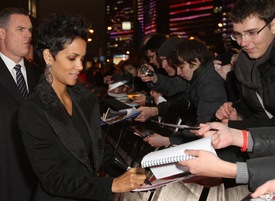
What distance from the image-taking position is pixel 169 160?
7.39 feet

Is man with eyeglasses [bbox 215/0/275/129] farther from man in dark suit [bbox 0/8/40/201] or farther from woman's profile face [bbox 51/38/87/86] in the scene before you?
man in dark suit [bbox 0/8/40/201]

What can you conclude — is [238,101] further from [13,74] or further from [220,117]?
[13,74]

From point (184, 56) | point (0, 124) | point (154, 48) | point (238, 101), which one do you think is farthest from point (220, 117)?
point (154, 48)

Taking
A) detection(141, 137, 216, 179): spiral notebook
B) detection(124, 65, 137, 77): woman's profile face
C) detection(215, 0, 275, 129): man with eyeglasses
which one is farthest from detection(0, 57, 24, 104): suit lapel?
detection(124, 65, 137, 77): woman's profile face

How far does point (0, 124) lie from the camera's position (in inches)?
180

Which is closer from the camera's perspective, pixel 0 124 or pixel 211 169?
pixel 211 169

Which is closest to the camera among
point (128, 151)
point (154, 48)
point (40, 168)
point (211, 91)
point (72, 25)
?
point (40, 168)

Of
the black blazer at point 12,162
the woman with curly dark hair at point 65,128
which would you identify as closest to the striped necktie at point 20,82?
the black blazer at point 12,162

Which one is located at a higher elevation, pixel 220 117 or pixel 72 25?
pixel 72 25

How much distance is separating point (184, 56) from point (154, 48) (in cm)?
220

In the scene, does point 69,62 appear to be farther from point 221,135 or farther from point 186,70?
point 186,70

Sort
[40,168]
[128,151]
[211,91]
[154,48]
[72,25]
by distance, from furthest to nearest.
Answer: [154,48] < [128,151] < [211,91] < [72,25] < [40,168]

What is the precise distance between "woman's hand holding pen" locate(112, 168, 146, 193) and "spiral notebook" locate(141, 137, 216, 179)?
0.25m

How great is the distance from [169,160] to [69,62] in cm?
119
